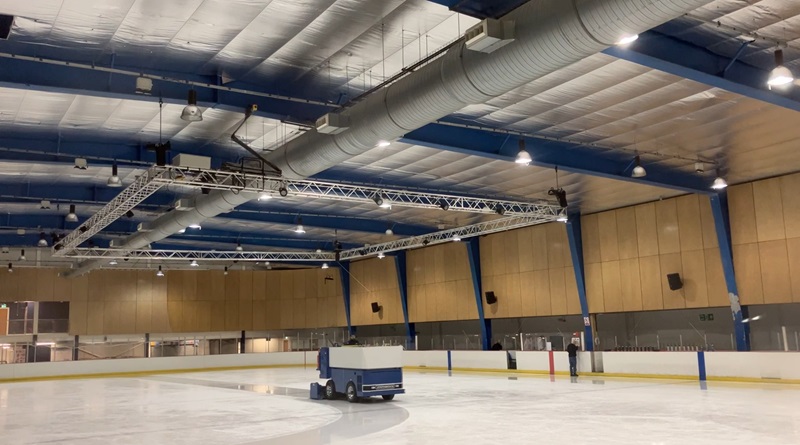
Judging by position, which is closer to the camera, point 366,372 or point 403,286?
point 366,372

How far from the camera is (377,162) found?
23.8m

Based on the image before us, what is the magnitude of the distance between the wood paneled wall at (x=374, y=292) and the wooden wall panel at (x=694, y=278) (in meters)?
20.0

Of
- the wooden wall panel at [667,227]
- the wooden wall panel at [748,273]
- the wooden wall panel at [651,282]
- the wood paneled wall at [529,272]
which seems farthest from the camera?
the wood paneled wall at [529,272]

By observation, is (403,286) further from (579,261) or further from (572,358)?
(572,358)

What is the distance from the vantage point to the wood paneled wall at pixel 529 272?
110ft

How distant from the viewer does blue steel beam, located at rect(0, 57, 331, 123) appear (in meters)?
14.3

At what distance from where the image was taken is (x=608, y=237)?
1243 inches

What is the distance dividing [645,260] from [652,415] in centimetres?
1549

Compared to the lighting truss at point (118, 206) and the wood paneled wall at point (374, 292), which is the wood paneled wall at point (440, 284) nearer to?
the wood paneled wall at point (374, 292)

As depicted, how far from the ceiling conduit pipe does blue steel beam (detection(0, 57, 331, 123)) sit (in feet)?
2.88

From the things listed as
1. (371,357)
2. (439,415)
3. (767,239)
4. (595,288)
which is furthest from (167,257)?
(767,239)

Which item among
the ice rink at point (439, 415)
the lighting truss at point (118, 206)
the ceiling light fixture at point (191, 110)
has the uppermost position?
the ceiling light fixture at point (191, 110)

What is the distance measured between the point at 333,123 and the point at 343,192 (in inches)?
390

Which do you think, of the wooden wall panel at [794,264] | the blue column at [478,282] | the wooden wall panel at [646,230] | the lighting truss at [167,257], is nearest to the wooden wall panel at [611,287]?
the wooden wall panel at [646,230]
